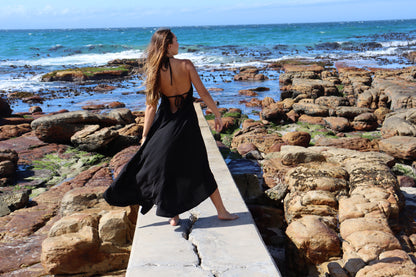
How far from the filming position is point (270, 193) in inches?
Answer: 249

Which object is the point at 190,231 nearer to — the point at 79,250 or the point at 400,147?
the point at 79,250

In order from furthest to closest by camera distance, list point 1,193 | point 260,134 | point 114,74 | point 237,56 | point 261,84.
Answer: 1. point 237,56
2. point 114,74
3. point 261,84
4. point 260,134
5. point 1,193

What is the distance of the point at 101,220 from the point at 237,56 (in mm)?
35659

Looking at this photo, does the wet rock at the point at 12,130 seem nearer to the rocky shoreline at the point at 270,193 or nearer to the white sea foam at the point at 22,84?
the rocky shoreline at the point at 270,193

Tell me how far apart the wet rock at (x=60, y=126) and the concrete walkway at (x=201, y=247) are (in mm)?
6815

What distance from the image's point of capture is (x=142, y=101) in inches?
734

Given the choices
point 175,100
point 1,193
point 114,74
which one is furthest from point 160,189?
point 114,74

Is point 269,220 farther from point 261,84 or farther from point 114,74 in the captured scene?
point 114,74

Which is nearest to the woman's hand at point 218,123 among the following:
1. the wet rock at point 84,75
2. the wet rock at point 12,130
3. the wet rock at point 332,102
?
the wet rock at point 12,130

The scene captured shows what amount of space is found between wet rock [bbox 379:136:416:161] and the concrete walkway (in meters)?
5.18

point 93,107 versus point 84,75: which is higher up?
point 84,75

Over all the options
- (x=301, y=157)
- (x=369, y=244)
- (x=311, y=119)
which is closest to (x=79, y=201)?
(x=301, y=157)

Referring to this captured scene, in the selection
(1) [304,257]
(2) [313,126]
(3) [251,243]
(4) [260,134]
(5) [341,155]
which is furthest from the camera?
(2) [313,126]

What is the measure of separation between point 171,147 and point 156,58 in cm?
83
